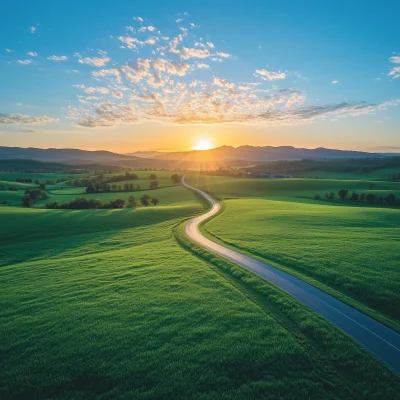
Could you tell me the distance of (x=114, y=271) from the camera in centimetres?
2770

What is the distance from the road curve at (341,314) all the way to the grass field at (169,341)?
114 cm

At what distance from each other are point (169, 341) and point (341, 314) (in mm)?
12465

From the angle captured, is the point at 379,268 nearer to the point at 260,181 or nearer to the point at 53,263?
the point at 53,263

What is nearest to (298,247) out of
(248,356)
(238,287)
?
(238,287)

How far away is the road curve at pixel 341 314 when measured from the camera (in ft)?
49.7

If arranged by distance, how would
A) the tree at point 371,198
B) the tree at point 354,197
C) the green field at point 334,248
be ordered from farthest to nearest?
the tree at point 354,197 → the tree at point 371,198 → the green field at point 334,248

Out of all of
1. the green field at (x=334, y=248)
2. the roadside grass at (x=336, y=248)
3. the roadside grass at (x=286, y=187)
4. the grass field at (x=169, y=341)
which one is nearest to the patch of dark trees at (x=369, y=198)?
the roadside grass at (x=286, y=187)

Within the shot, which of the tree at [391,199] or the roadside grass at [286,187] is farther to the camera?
the roadside grass at [286,187]

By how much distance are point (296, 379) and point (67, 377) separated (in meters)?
11.4

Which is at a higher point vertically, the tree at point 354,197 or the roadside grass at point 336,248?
the tree at point 354,197

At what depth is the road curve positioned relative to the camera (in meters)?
15.1

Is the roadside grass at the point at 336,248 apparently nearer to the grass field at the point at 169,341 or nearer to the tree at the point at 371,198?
the grass field at the point at 169,341

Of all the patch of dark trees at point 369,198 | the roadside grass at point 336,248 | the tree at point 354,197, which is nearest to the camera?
the roadside grass at point 336,248

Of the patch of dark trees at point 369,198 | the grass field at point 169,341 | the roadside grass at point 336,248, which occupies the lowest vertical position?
the grass field at point 169,341
